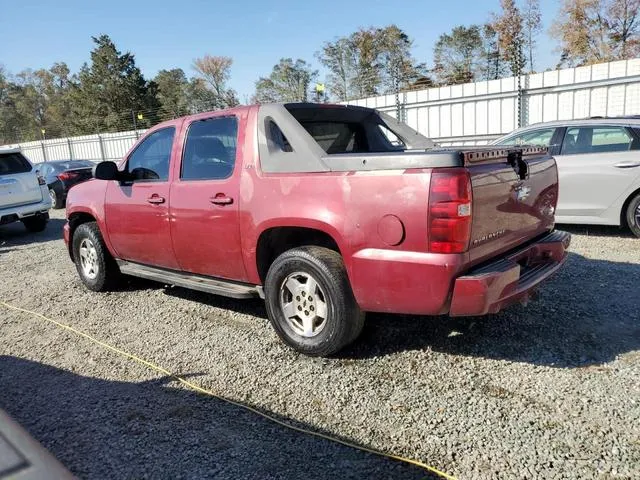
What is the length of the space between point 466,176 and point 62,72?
3224 inches

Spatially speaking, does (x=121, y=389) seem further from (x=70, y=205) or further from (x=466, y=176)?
(x=70, y=205)

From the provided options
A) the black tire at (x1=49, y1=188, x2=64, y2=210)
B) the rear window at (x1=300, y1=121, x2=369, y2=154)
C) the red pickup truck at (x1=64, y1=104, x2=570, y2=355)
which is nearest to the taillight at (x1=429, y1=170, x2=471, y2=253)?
the red pickup truck at (x1=64, y1=104, x2=570, y2=355)

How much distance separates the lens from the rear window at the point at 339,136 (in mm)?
4152

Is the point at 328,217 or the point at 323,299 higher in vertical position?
the point at 328,217

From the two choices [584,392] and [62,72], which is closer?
[584,392]

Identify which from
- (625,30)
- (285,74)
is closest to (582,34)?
(625,30)

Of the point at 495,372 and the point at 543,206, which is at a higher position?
the point at 543,206

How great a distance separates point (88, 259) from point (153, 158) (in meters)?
1.74

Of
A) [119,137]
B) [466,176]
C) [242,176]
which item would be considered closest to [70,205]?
[242,176]

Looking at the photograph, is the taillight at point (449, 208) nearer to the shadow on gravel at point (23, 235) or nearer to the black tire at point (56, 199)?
the shadow on gravel at point (23, 235)

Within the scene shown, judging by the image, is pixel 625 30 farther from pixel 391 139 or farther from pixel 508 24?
pixel 391 139

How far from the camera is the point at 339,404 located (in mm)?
3016

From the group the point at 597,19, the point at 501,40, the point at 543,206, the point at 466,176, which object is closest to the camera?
the point at 466,176

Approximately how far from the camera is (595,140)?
22.6 ft
